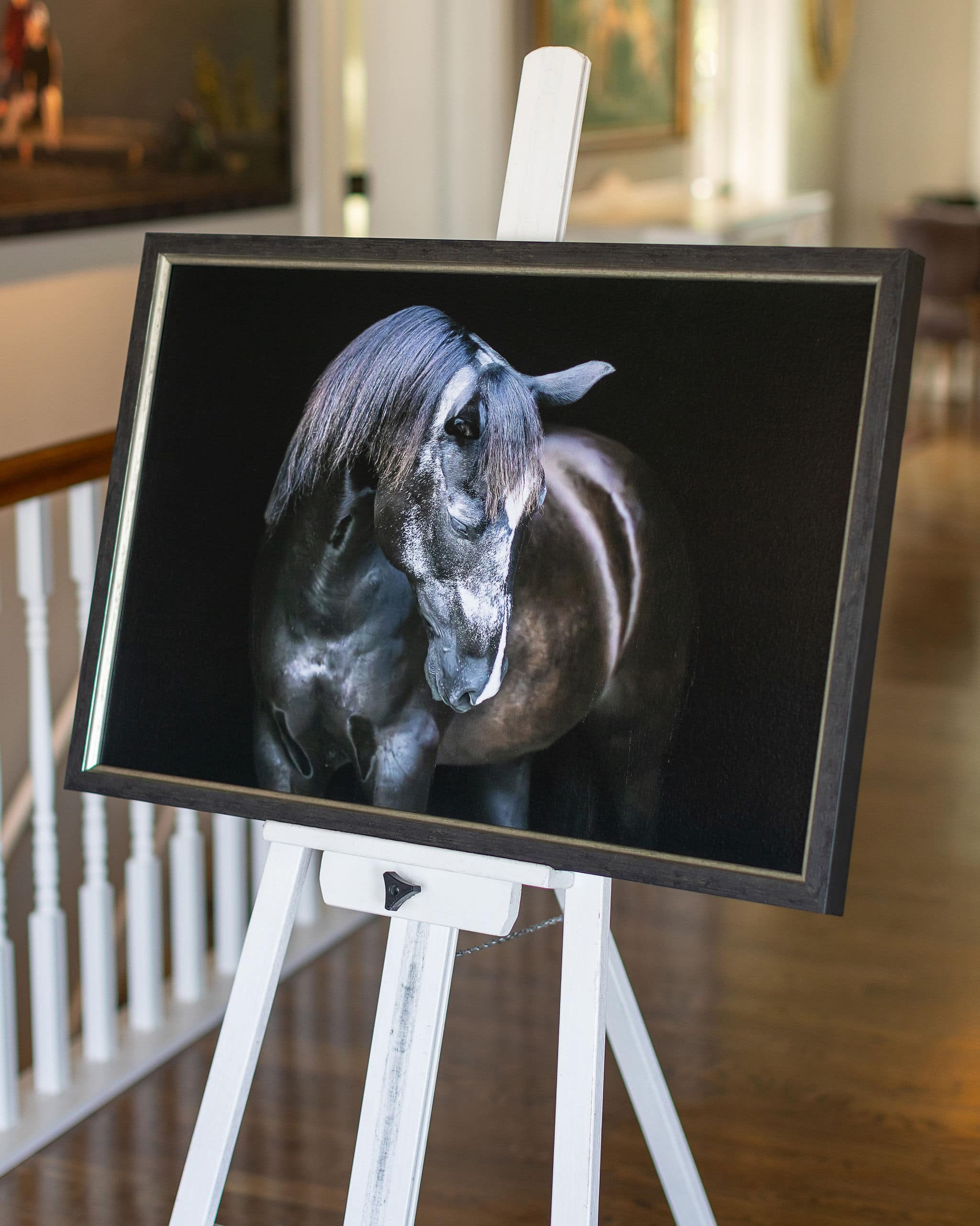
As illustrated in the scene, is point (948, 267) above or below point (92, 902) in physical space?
above

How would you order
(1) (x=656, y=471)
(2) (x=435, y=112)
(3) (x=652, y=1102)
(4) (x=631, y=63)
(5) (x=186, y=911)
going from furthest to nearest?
(4) (x=631, y=63)
(2) (x=435, y=112)
(5) (x=186, y=911)
(3) (x=652, y=1102)
(1) (x=656, y=471)

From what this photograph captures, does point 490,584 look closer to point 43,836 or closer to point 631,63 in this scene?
point 43,836

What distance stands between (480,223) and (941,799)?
1813 millimetres

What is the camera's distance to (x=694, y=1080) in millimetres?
2342

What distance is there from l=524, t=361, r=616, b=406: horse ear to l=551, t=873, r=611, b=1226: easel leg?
41 cm

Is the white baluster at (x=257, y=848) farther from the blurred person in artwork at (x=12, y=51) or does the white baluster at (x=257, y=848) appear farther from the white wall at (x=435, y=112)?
the white wall at (x=435, y=112)

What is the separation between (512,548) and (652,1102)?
639mm

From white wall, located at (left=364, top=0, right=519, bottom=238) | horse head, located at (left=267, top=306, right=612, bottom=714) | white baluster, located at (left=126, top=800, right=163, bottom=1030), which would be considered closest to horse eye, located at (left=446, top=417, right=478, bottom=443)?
horse head, located at (left=267, top=306, right=612, bottom=714)


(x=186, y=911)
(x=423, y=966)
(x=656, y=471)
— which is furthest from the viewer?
(x=186, y=911)

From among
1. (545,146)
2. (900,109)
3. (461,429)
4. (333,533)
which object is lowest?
(333,533)

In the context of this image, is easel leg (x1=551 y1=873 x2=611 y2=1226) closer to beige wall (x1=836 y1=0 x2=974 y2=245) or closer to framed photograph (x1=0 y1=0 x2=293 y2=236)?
framed photograph (x1=0 y1=0 x2=293 y2=236)

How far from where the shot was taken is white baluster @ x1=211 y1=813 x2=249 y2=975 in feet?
8.67

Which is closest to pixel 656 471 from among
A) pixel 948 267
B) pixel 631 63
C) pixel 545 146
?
pixel 545 146

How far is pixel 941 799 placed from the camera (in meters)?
3.49
